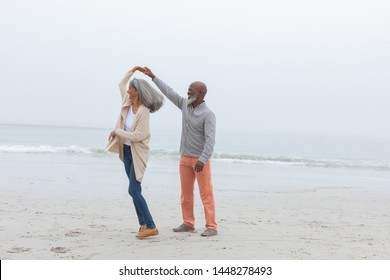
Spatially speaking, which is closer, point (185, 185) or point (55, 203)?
point (185, 185)

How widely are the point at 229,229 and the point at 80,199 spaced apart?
11.9 ft

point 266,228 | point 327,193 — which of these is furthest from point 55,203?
point 327,193

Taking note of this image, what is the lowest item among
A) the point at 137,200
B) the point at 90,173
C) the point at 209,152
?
the point at 90,173

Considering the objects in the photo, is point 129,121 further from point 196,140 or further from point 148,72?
point 196,140

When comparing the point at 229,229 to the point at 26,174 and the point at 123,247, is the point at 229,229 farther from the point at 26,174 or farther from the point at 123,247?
the point at 26,174

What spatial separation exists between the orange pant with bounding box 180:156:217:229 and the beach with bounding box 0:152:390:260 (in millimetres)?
232

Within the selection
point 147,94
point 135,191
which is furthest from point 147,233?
point 147,94

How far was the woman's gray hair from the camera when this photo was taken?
5824mm

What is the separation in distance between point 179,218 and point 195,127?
205 cm

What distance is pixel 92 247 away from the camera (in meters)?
5.45

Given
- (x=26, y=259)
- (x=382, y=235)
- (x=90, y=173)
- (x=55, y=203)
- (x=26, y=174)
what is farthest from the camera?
(x=90, y=173)

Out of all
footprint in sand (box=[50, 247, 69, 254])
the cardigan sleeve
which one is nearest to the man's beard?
the cardigan sleeve

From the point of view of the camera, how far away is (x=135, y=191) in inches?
229

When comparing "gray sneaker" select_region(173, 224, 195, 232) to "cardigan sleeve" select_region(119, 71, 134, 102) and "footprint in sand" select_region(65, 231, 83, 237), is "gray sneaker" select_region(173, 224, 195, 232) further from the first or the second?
"cardigan sleeve" select_region(119, 71, 134, 102)
